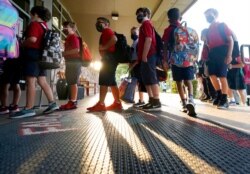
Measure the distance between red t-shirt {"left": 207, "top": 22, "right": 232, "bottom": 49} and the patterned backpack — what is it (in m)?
2.75

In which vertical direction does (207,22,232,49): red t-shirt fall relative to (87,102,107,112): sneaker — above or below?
above

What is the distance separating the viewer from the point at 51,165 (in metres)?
0.96

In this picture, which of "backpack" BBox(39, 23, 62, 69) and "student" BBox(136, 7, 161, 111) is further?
"student" BBox(136, 7, 161, 111)

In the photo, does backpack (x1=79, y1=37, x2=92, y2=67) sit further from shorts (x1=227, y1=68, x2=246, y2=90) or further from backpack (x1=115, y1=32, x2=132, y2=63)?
shorts (x1=227, y1=68, x2=246, y2=90)

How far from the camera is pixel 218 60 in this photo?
11.3ft

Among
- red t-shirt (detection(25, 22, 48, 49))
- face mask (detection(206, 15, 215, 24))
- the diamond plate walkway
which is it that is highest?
face mask (detection(206, 15, 215, 24))

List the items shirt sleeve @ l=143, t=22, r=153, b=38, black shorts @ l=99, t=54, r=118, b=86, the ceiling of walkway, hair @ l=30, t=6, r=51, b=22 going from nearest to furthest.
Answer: hair @ l=30, t=6, r=51, b=22 → shirt sleeve @ l=143, t=22, r=153, b=38 → black shorts @ l=99, t=54, r=118, b=86 → the ceiling of walkway

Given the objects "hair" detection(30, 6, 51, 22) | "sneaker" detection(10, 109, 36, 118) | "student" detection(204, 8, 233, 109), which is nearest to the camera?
"sneaker" detection(10, 109, 36, 118)

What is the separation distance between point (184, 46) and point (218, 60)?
2.66ft

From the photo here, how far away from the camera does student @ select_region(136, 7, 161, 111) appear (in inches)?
119

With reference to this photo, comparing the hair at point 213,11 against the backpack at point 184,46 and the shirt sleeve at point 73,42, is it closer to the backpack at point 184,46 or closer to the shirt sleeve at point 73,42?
the backpack at point 184,46

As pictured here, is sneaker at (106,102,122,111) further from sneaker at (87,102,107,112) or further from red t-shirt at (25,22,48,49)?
red t-shirt at (25,22,48,49)

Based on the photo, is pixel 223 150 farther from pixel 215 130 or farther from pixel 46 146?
pixel 46 146

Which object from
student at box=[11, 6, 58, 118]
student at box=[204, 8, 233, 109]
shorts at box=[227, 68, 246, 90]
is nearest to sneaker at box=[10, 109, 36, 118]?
student at box=[11, 6, 58, 118]
